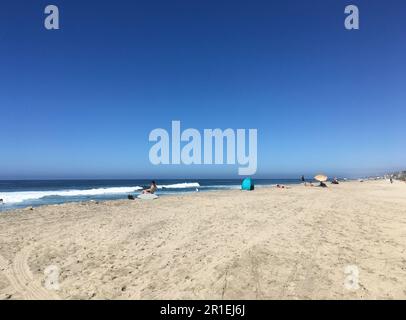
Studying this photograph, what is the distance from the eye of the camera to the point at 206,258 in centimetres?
698

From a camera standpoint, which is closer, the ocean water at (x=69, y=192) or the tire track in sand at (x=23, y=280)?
the tire track in sand at (x=23, y=280)

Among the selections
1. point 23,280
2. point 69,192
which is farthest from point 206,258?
point 69,192

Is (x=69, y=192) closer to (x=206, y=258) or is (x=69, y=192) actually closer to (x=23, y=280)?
(x=23, y=280)

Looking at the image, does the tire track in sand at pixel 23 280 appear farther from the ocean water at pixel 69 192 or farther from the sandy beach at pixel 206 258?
the ocean water at pixel 69 192

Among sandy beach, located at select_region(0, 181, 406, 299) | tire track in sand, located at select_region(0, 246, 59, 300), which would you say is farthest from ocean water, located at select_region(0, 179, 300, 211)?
tire track in sand, located at select_region(0, 246, 59, 300)

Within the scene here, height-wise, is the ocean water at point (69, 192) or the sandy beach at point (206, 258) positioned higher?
the sandy beach at point (206, 258)

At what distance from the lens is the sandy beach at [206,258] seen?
5277 millimetres

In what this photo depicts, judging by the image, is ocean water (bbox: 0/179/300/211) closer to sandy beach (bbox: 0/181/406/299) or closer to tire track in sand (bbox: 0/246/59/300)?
sandy beach (bbox: 0/181/406/299)

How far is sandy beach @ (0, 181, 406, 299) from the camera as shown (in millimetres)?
5277

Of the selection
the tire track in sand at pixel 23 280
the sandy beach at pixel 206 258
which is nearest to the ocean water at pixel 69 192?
the sandy beach at pixel 206 258

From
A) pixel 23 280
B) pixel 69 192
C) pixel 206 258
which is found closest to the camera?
pixel 23 280

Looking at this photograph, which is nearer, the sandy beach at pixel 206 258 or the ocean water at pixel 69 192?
the sandy beach at pixel 206 258

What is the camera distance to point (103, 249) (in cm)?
788

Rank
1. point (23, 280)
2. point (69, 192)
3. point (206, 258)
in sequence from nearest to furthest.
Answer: point (23, 280), point (206, 258), point (69, 192)
